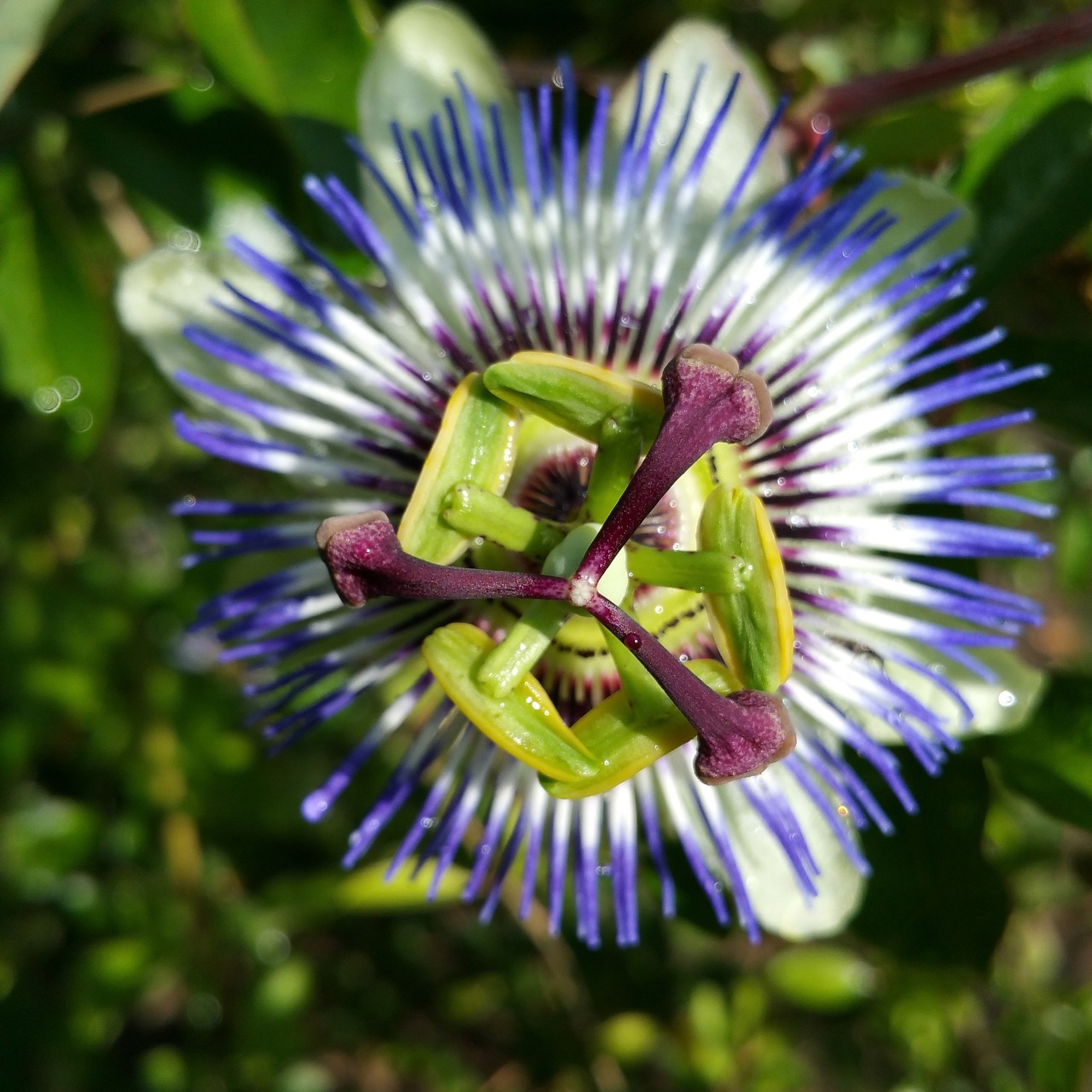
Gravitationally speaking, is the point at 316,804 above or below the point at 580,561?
below

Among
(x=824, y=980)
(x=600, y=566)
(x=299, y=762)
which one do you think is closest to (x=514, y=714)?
(x=600, y=566)

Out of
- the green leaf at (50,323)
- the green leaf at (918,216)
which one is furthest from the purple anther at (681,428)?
the green leaf at (50,323)

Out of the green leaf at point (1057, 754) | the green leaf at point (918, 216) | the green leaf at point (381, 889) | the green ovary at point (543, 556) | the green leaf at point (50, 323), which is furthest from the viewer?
the green leaf at point (381, 889)

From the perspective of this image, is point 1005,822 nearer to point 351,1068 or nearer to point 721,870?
point 721,870

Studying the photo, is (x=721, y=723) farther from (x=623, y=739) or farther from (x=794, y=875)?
(x=794, y=875)

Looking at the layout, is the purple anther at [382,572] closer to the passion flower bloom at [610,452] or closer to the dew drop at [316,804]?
the passion flower bloom at [610,452]

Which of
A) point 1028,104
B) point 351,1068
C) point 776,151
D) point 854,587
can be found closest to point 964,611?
point 854,587
